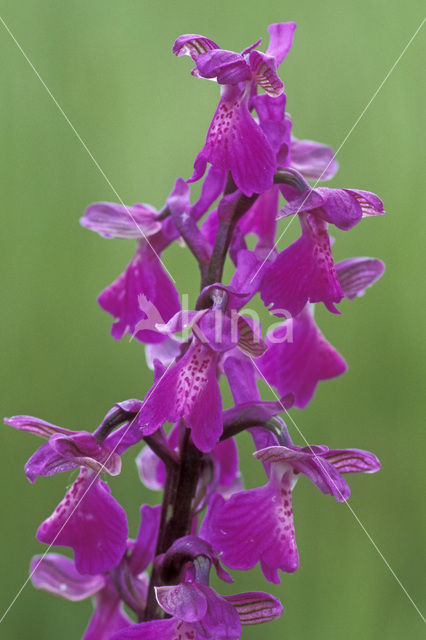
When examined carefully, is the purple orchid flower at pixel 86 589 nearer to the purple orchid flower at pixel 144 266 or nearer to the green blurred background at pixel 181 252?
the purple orchid flower at pixel 144 266

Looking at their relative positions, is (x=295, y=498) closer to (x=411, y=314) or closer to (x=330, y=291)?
(x=411, y=314)

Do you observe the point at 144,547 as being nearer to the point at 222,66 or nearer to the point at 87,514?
the point at 87,514

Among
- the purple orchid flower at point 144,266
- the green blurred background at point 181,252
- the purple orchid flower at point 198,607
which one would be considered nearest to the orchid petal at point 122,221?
the purple orchid flower at point 144,266

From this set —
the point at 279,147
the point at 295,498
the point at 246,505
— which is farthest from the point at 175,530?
the point at 295,498

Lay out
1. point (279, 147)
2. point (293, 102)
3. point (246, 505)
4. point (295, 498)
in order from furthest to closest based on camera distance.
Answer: point (293, 102)
point (295, 498)
point (279, 147)
point (246, 505)

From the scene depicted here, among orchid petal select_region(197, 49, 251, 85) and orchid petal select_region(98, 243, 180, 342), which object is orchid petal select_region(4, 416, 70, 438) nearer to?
orchid petal select_region(98, 243, 180, 342)

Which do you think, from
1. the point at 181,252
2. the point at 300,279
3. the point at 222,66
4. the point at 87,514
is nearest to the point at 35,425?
the point at 87,514
